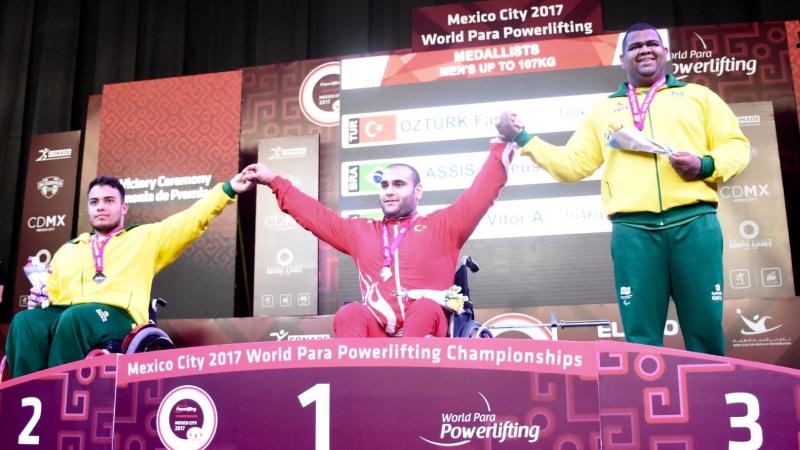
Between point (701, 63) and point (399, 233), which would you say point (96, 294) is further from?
point (701, 63)

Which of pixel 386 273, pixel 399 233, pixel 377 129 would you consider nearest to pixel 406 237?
pixel 399 233

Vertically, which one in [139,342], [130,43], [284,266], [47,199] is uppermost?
[130,43]

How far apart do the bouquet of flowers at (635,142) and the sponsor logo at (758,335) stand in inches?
77.7

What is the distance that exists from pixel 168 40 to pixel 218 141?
1.20 m

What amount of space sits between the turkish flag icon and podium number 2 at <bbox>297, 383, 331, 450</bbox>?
3.43 m

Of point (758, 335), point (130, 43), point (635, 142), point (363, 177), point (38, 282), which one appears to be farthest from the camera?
point (130, 43)

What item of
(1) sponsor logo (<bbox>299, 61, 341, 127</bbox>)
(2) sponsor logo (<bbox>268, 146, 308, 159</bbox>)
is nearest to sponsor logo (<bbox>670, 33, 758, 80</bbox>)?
(1) sponsor logo (<bbox>299, 61, 341, 127</bbox>)

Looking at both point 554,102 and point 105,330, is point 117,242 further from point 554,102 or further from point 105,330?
point 554,102

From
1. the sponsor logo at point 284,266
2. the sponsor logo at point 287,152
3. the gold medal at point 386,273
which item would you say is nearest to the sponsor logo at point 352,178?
the sponsor logo at point 287,152

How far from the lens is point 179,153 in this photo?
18.0 ft

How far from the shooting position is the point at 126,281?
107 inches

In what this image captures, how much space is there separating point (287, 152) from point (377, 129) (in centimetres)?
81

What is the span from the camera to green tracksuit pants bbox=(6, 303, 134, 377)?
2471 millimetres

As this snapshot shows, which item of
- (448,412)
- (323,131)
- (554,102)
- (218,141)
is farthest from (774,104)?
(448,412)
